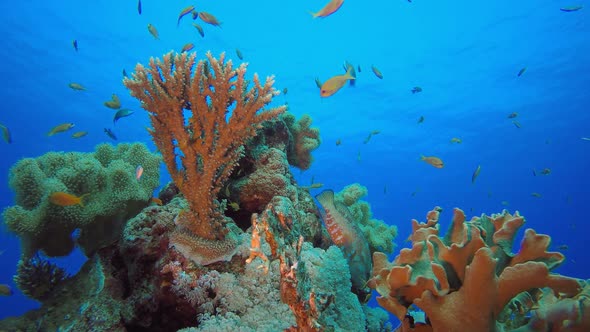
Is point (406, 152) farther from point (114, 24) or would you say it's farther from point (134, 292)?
point (134, 292)

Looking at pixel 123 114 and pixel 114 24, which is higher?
pixel 114 24

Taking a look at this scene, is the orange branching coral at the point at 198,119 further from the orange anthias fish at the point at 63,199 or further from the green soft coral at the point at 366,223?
the green soft coral at the point at 366,223

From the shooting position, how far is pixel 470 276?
1860 millimetres

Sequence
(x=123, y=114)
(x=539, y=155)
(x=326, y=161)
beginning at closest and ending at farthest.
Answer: (x=123, y=114) < (x=539, y=155) < (x=326, y=161)

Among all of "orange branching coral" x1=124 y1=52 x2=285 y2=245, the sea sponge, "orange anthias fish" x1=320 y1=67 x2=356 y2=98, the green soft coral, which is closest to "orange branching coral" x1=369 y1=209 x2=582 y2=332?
"orange branching coral" x1=124 y1=52 x2=285 y2=245

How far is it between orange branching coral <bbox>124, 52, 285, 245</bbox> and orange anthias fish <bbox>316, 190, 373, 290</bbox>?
182cm

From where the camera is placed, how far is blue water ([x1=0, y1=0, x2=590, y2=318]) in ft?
81.1

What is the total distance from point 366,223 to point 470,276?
556 centimetres

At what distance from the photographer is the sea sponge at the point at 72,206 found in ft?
13.0

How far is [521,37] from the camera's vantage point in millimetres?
24547

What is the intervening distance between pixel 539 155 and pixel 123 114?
200ft

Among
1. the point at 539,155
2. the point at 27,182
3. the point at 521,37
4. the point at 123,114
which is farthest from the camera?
the point at 539,155

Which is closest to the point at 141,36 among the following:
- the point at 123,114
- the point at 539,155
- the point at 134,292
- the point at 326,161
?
the point at 123,114

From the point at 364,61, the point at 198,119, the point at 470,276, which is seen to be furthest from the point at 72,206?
the point at 364,61
